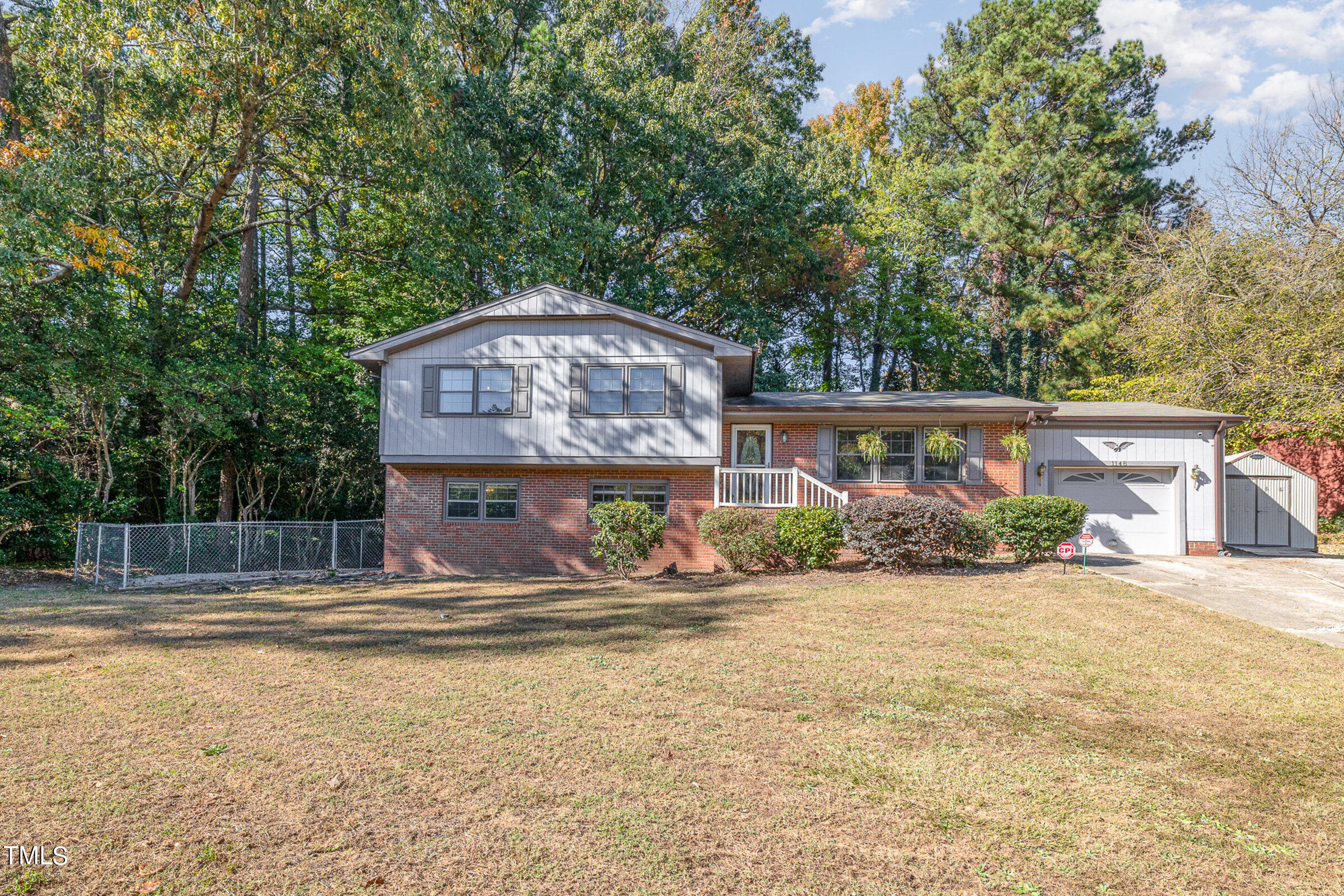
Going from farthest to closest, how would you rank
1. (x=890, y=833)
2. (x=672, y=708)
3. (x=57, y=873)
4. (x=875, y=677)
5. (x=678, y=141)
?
(x=678, y=141) < (x=875, y=677) < (x=672, y=708) < (x=890, y=833) < (x=57, y=873)

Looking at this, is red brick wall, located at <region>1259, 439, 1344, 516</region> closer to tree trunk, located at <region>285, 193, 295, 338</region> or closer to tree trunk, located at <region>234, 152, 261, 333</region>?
tree trunk, located at <region>234, 152, 261, 333</region>

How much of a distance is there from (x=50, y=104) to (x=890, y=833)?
21.5m

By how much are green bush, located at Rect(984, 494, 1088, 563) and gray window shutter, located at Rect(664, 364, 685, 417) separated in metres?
6.26

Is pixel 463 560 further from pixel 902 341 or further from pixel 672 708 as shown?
pixel 902 341

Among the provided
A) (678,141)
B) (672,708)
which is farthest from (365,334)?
(672,708)

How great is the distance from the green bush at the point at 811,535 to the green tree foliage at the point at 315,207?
10.8m

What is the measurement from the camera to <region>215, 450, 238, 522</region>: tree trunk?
1833cm

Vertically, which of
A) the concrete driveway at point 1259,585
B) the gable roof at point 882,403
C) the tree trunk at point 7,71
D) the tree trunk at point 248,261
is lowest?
the concrete driveway at point 1259,585

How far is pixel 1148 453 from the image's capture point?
14.9 meters

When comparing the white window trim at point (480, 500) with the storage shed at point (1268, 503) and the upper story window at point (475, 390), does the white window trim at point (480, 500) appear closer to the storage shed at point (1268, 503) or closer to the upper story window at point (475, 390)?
the upper story window at point (475, 390)

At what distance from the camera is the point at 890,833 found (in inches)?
148

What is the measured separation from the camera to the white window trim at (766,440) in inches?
616

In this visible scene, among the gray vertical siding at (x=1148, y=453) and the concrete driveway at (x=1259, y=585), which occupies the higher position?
the gray vertical siding at (x=1148, y=453)

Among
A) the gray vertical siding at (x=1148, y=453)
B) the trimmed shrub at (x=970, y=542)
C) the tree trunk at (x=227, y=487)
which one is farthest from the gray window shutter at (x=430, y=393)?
the gray vertical siding at (x=1148, y=453)
